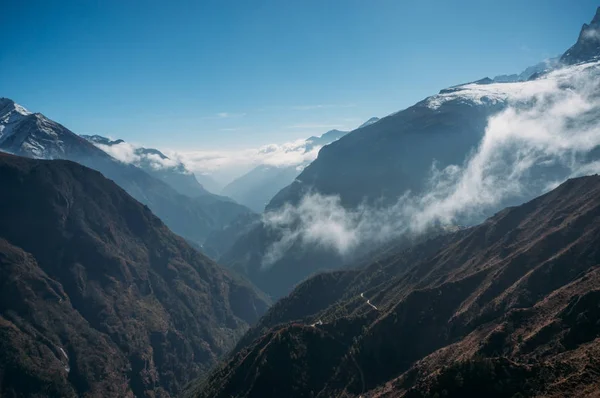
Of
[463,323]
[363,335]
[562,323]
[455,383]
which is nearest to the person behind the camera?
[455,383]

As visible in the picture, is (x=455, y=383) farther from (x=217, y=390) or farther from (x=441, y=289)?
(x=217, y=390)

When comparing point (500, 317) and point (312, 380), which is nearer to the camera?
point (500, 317)

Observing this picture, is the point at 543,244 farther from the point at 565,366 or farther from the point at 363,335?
the point at 565,366

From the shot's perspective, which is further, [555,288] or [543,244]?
[543,244]

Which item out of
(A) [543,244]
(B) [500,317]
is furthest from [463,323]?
(A) [543,244]

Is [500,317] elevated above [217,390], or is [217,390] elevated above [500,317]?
[500,317]

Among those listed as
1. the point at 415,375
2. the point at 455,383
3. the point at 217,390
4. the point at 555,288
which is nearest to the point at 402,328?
the point at 415,375

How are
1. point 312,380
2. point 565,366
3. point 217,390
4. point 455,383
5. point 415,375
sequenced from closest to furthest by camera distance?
point 565,366 < point 455,383 < point 415,375 < point 312,380 < point 217,390

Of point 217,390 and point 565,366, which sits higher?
point 565,366

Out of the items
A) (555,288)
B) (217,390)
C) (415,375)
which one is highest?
(555,288)
